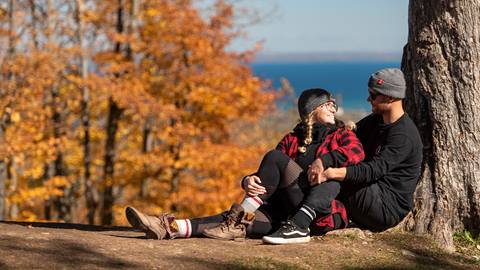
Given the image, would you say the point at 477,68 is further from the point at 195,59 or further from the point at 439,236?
the point at 195,59

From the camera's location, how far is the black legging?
574 cm

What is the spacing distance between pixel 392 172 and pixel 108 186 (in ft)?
45.7

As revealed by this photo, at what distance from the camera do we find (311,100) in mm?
5953

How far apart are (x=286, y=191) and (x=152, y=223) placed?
121 cm

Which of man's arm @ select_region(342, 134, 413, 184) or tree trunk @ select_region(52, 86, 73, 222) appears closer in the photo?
man's arm @ select_region(342, 134, 413, 184)

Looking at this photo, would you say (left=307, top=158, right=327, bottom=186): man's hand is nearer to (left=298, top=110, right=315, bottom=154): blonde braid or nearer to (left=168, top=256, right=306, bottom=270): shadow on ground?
(left=298, top=110, right=315, bottom=154): blonde braid

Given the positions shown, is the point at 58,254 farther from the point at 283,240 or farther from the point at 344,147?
the point at 344,147

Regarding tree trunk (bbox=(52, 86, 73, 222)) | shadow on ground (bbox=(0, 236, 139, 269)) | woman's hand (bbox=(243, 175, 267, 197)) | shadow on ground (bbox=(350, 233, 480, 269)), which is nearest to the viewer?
shadow on ground (bbox=(0, 236, 139, 269))

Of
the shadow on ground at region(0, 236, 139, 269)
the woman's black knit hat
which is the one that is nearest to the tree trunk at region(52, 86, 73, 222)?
the shadow on ground at region(0, 236, 139, 269)

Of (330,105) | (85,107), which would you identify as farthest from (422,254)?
(85,107)

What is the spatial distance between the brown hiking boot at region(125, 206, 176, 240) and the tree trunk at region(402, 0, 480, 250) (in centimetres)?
235

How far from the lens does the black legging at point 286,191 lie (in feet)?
18.8

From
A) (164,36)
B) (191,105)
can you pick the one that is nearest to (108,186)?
(191,105)

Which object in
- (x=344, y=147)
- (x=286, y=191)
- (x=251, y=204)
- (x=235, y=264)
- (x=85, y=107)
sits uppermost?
(x=85, y=107)
